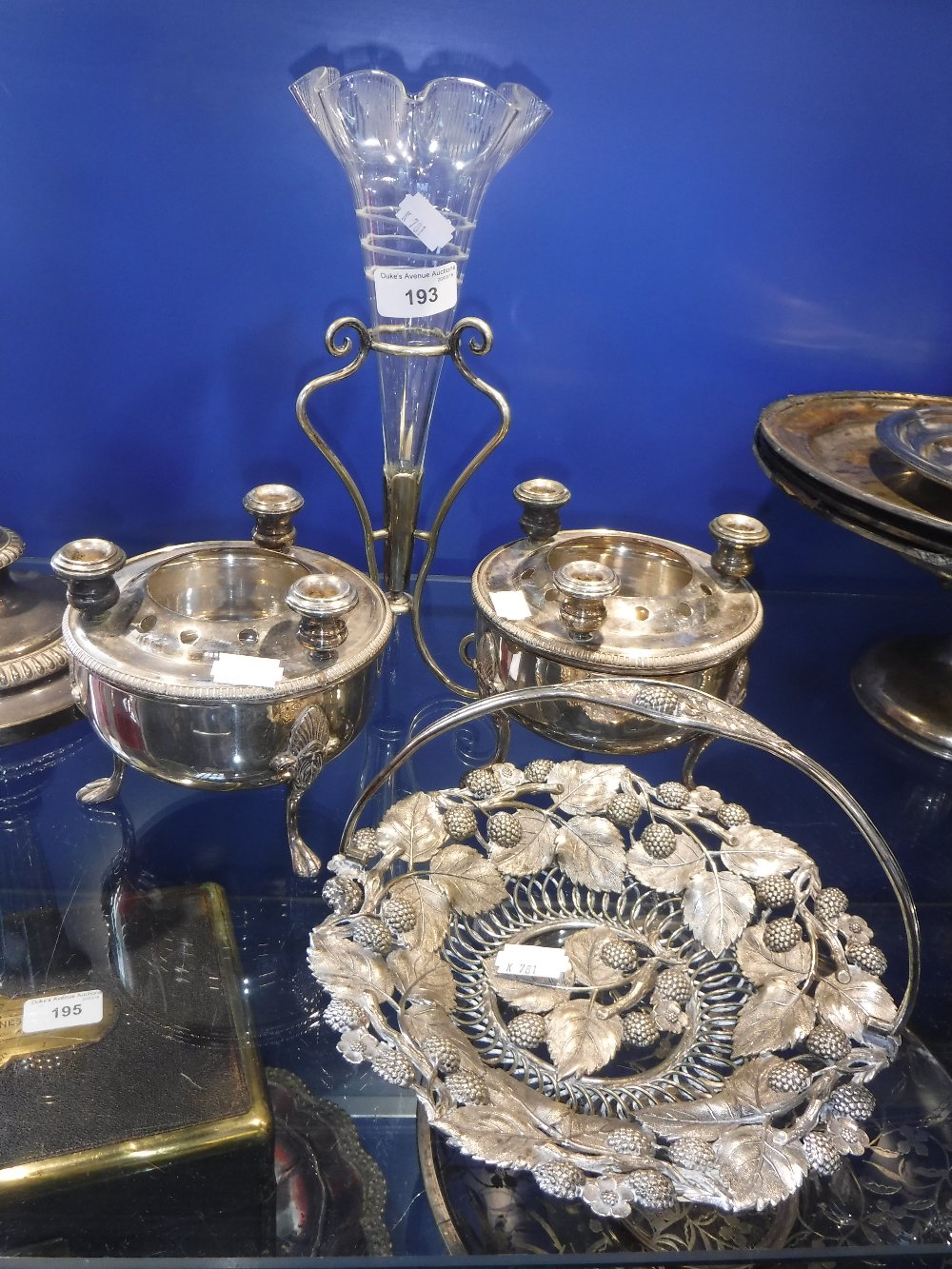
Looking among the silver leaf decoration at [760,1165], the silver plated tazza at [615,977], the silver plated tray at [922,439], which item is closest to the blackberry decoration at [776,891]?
the silver plated tazza at [615,977]

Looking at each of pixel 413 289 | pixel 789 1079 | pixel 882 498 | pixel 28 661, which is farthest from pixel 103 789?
pixel 882 498

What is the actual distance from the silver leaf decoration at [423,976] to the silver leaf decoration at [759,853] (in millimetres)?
267

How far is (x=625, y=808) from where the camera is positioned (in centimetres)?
90

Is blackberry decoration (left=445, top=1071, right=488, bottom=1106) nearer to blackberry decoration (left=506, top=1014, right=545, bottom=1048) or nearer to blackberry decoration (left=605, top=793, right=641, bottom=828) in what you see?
blackberry decoration (left=506, top=1014, right=545, bottom=1048)

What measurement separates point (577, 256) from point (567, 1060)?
0.87m

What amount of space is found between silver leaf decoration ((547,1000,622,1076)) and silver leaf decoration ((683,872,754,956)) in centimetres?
11

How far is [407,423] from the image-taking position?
3.70ft

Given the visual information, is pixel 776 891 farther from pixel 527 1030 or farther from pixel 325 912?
pixel 325 912

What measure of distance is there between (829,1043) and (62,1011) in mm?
595

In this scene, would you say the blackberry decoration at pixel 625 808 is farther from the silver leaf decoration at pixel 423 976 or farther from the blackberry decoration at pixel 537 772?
the silver leaf decoration at pixel 423 976

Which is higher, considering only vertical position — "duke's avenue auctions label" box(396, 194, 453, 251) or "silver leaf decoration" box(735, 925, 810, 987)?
"duke's avenue auctions label" box(396, 194, 453, 251)

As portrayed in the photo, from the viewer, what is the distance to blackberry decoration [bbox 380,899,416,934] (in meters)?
0.81

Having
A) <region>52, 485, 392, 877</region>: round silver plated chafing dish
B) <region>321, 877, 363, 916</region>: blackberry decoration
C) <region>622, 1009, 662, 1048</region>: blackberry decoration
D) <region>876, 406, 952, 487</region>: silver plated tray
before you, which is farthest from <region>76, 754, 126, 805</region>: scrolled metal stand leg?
<region>876, 406, 952, 487</region>: silver plated tray

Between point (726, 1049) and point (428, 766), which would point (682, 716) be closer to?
point (726, 1049)
